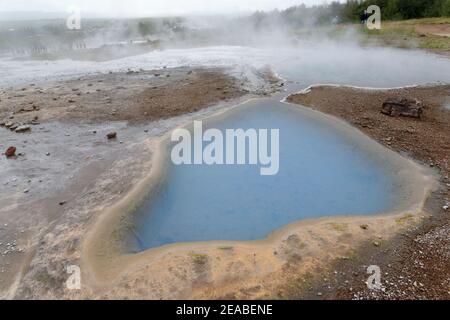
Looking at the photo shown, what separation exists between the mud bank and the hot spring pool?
354 mm

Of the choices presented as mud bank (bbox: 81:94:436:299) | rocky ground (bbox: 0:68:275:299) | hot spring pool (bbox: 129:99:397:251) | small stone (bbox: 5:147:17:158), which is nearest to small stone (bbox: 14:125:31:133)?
rocky ground (bbox: 0:68:275:299)

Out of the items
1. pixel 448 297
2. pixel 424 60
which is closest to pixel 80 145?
pixel 448 297

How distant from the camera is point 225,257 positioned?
509 centimetres

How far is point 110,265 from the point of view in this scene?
5.03 meters

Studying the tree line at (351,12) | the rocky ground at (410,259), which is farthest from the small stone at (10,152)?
the tree line at (351,12)

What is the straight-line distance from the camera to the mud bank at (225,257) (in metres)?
4.57

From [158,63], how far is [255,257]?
748 inches

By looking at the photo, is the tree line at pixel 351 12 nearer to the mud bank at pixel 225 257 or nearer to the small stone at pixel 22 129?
the mud bank at pixel 225 257

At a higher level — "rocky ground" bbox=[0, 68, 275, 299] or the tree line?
the tree line

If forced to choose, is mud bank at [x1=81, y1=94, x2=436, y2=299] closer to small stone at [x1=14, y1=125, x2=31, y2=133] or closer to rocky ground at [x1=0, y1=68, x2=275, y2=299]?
rocky ground at [x1=0, y1=68, x2=275, y2=299]

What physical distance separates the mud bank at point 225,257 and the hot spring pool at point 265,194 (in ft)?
1.16

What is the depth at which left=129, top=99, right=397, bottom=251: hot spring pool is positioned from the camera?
19.9ft
